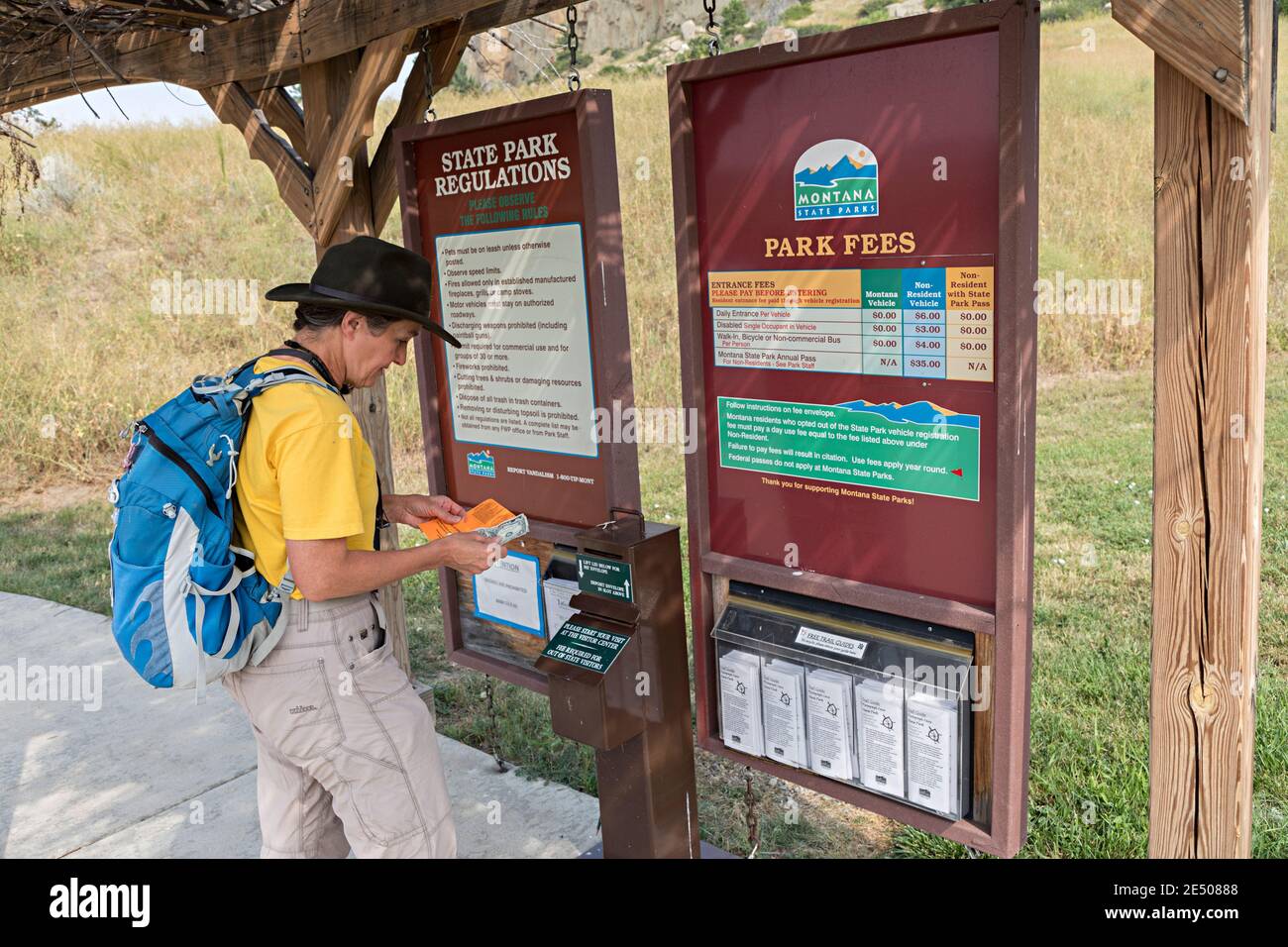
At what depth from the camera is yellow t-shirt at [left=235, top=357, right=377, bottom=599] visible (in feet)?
8.05

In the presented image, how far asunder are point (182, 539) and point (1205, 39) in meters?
2.39

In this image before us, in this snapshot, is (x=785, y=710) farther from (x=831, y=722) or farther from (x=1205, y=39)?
(x=1205, y=39)

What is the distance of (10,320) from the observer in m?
13.4

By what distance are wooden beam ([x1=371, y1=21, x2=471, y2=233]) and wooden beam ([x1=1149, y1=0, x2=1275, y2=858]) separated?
2498 millimetres

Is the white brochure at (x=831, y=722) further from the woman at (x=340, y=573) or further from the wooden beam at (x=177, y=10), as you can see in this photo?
the wooden beam at (x=177, y=10)

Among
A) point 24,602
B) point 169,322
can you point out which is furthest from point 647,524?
point 169,322

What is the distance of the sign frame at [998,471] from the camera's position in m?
2.41

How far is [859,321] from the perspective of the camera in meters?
2.81

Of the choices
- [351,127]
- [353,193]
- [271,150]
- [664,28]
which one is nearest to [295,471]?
[351,127]

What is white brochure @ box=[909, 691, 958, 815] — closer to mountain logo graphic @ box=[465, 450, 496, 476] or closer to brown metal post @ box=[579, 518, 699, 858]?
brown metal post @ box=[579, 518, 699, 858]

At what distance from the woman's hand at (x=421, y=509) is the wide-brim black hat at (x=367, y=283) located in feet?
2.03

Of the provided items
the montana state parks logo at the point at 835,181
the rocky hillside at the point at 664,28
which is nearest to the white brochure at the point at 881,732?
the montana state parks logo at the point at 835,181
